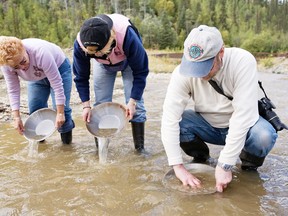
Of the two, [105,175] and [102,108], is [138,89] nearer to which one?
[102,108]

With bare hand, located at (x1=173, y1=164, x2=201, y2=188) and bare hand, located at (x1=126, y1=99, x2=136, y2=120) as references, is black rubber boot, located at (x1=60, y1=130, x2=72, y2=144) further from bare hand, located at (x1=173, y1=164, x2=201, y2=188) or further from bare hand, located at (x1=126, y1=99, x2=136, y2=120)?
bare hand, located at (x1=173, y1=164, x2=201, y2=188)

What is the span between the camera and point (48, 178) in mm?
2635

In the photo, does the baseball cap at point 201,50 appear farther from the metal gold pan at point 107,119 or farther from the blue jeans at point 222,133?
the metal gold pan at point 107,119

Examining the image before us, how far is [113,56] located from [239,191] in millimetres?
1416

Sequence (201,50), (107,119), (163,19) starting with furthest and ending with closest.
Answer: (163,19) < (107,119) < (201,50)

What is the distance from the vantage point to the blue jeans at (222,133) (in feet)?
7.53

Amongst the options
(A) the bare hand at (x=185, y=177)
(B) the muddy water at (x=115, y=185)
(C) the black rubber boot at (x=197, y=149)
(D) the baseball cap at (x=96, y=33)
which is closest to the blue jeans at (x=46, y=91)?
(B) the muddy water at (x=115, y=185)

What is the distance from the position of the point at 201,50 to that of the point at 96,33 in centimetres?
79

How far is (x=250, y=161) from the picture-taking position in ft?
8.34

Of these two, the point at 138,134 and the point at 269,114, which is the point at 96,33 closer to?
the point at 138,134

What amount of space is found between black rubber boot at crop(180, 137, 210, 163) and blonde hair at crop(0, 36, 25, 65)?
1463mm

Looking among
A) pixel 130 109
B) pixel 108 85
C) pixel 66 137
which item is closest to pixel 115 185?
pixel 130 109

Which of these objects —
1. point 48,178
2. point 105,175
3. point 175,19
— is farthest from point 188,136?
point 175,19

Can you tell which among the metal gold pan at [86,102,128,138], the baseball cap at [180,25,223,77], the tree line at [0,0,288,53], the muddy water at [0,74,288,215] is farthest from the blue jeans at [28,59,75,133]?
the tree line at [0,0,288,53]
